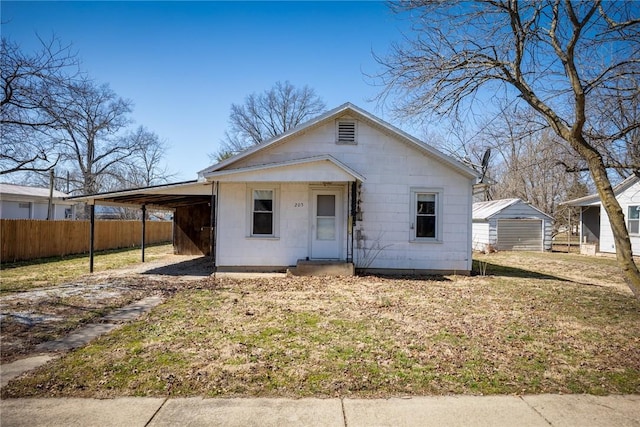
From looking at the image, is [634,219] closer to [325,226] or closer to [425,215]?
[425,215]

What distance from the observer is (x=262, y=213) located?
1163 cm

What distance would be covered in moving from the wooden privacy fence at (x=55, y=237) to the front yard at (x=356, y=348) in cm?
1039

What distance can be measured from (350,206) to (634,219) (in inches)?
701

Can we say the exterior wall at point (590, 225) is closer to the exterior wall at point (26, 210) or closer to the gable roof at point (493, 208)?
the gable roof at point (493, 208)

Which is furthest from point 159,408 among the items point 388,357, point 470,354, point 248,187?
point 248,187

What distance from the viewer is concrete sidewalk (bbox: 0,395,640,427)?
3207mm

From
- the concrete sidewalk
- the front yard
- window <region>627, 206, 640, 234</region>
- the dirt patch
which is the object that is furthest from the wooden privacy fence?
window <region>627, 206, 640, 234</region>

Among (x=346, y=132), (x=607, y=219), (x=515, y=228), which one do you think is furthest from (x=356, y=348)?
(x=607, y=219)

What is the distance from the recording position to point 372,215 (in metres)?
11.7

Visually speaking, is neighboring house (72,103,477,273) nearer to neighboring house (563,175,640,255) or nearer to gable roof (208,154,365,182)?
gable roof (208,154,365,182)

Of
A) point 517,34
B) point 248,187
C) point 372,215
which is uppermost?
point 517,34

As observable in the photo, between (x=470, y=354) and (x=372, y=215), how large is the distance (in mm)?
7109

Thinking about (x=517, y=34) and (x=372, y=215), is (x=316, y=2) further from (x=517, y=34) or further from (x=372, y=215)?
(x=372, y=215)

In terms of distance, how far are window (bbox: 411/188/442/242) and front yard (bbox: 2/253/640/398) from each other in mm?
3224
